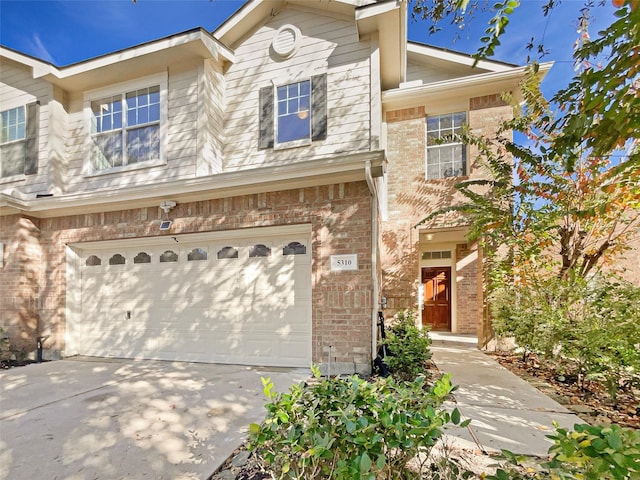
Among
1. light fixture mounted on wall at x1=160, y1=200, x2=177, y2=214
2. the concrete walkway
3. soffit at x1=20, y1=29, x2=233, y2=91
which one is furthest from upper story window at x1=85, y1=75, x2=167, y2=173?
the concrete walkway

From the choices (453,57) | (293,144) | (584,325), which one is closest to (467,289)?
(584,325)

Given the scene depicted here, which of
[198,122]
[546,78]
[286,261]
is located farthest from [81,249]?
[546,78]

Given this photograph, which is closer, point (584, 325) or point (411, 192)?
point (584, 325)

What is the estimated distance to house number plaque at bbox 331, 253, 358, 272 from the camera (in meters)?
4.75

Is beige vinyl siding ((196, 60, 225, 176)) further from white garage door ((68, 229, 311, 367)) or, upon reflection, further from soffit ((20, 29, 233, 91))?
white garage door ((68, 229, 311, 367))

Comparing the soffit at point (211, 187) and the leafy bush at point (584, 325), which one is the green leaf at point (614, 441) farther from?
the soffit at point (211, 187)

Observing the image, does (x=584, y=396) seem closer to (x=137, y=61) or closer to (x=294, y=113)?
(x=294, y=113)

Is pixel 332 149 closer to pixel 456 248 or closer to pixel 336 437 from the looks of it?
pixel 336 437

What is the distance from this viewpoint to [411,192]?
7.57m

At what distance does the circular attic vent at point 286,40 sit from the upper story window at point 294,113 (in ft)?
2.27

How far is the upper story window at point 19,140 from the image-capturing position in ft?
22.5

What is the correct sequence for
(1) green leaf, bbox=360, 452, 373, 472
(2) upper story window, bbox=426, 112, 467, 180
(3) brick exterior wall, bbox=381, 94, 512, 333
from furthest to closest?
(2) upper story window, bbox=426, 112, 467, 180 < (3) brick exterior wall, bbox=381, 94, 512, 333 < (1) green leaf, bbox=360, 452, 373, 472

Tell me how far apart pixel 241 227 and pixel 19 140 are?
19.6 ft

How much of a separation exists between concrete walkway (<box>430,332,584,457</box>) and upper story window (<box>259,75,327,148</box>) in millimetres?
4832
